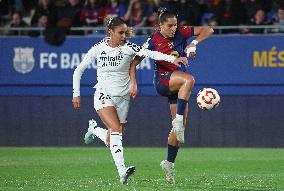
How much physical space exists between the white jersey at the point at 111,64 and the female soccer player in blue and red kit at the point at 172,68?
1.66ft

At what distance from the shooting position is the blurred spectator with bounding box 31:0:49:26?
2339cm

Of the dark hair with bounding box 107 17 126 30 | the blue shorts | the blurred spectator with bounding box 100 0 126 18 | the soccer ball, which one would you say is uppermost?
the dark hair with bounding box 107 17 126 30

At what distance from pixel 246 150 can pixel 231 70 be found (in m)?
2.25

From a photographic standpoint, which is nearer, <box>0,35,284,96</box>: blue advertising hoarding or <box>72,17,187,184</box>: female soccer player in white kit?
<box>72,17,187,184</box>: female soccer player in white kit

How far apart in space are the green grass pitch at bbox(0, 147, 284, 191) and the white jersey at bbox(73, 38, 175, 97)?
1.42 m

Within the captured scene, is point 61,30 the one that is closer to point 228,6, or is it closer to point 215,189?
point 228,6

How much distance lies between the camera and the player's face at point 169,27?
1283 centimetres

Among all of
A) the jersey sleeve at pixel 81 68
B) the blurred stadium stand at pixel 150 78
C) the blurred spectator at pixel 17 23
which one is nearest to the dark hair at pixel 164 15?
the jersey sleeve at pixel 81 68

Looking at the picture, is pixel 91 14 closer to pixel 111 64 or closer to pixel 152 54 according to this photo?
pixel 111 64

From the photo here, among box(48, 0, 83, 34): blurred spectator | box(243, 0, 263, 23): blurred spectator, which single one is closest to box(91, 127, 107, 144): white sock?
box(243, 0, 263, 23): blurred spectator

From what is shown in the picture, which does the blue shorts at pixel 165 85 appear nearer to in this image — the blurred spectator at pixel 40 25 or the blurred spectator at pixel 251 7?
the blurred spectator at pixel 251 7

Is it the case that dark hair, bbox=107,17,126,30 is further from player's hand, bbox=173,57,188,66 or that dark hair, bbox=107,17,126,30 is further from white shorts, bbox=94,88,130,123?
player's hand, bbox=173,57,188,66

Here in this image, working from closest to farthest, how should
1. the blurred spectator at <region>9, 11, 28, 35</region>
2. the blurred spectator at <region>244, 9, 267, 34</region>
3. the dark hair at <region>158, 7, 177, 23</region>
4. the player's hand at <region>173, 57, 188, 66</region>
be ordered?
the player's hand at <region>173, 57, 188, 66</region>
the dark hair at <region>158, 7, 177, 23</region>
the blurred spectator at <region>244, 9, 267, 34</region>
the blurred spectator at <region>9, 11, 28, 35</region>

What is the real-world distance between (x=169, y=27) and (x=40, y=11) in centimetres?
1121
